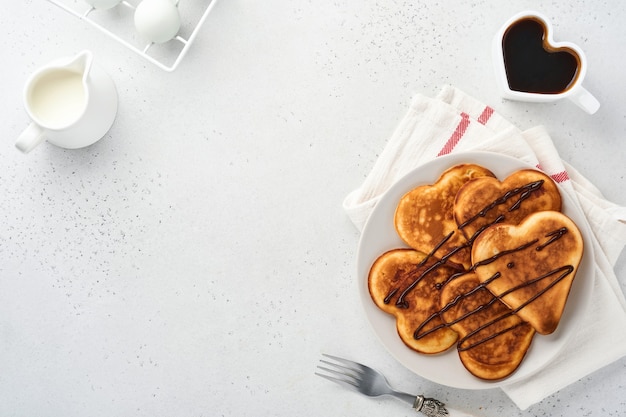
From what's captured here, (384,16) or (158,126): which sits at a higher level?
(384,16)

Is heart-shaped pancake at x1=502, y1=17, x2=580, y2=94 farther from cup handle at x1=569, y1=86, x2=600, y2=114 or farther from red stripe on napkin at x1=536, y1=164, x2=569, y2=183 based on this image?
red stripe on napkin at x1=536, y1=164, x2=569, y2=183

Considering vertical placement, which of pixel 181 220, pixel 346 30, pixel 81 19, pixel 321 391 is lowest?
pixel 321 391

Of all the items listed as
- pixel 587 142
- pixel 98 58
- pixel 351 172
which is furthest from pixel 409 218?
pixel 98 58

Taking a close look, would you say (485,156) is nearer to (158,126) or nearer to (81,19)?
(158,126)

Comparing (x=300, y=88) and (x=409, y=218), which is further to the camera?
(x=300, y=88)

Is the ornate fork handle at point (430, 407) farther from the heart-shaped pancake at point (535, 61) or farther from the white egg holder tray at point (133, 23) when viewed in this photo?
the white egg holder tray at point (133, 23)

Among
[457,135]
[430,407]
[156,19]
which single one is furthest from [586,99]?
[156,19]

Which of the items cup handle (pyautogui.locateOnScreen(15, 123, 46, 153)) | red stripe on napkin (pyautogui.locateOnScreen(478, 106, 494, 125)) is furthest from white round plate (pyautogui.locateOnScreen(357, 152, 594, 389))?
cup handle (pyautogui.locateOnScreen(15, 123, 46, 153))
